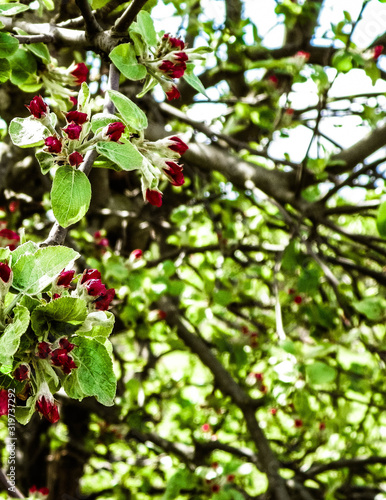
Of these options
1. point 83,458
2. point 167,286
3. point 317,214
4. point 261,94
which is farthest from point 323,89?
point 83,458

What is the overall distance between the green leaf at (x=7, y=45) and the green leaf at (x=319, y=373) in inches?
41.5

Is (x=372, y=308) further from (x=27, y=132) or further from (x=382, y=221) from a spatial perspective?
(x=27, y=132)

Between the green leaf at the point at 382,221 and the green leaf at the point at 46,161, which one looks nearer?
the green leaf at the point at 46,161

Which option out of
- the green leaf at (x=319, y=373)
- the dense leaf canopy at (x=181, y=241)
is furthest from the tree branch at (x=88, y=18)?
the green leaf at (x=319, y=373)

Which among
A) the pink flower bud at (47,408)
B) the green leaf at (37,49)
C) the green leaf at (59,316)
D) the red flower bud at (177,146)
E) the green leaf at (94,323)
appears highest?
the green leaf at (37,49)

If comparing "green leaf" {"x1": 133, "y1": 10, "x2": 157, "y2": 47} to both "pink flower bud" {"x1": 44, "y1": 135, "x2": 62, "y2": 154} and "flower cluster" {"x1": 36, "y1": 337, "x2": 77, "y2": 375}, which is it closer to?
"pink flower bud" {"x1": 44, "y1": 135, "x2": 62, "y2": 154}

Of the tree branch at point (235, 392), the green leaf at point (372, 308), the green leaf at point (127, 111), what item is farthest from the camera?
the tree branch at point (235, 392)

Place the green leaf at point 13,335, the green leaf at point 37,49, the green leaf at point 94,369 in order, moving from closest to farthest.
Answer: the green leaf at point 13,335 < the green leaf at point 94,369 < the green leaf at point 37,49

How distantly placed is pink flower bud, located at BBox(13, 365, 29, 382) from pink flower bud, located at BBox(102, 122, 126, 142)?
1.13 ft

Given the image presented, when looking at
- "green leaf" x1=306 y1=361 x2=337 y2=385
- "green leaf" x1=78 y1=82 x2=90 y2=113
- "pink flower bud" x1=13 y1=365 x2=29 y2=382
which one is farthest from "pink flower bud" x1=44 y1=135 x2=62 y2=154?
"green leaf" x1=306 y1=361 x2=337 y2=385

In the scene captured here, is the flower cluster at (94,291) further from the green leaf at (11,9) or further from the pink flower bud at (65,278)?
the green leaf at (11,9)

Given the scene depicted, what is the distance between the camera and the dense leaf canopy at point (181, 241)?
73 cm

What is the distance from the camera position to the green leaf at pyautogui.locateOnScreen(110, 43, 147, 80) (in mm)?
833

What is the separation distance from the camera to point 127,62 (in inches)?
33.8
